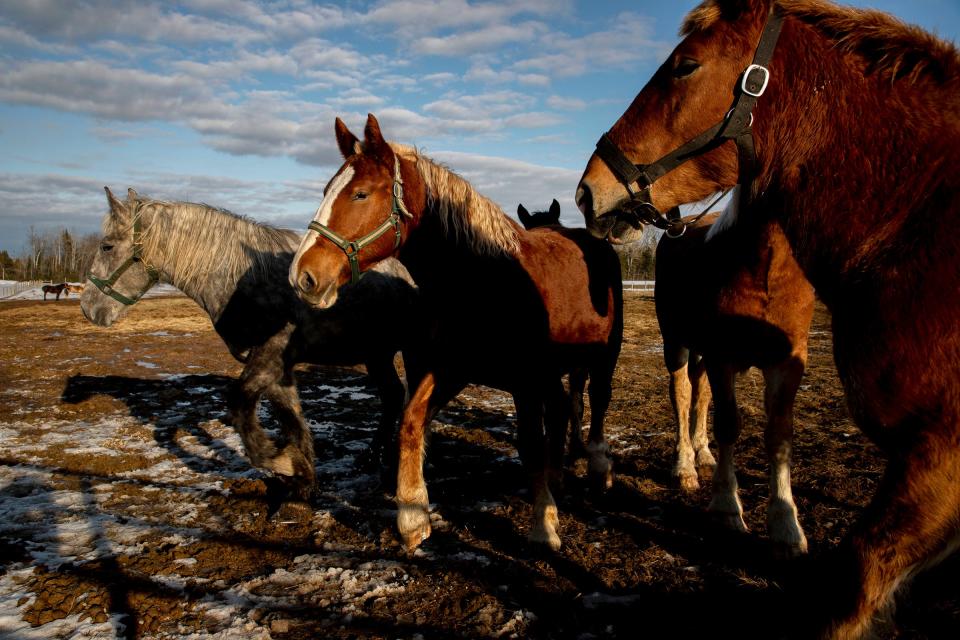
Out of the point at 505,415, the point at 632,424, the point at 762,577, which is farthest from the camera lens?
the point at 505,415

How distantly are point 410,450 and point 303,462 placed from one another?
49.8 inches

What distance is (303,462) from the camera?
173 inches

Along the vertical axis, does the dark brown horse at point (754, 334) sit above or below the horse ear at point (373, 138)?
below

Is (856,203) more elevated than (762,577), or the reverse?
(856,203)

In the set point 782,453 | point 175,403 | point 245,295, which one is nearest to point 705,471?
point 782,453

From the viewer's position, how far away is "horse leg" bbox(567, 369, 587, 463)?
5297 millimetres

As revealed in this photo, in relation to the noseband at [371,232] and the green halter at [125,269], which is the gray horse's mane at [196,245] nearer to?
the green halter at [125,269]

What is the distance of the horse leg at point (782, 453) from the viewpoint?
10.9 ft

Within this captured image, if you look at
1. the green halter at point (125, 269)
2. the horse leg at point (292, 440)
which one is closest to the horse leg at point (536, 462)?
the horse leg at point (292, 440)

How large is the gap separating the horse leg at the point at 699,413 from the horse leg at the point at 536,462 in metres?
2.03

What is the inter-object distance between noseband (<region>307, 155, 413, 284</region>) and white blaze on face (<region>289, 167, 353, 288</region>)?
0.09ft

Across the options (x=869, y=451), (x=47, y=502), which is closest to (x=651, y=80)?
(x=869, y=451)

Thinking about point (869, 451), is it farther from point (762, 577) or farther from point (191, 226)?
point (191, 226)

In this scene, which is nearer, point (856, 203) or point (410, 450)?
point (856, 203)
